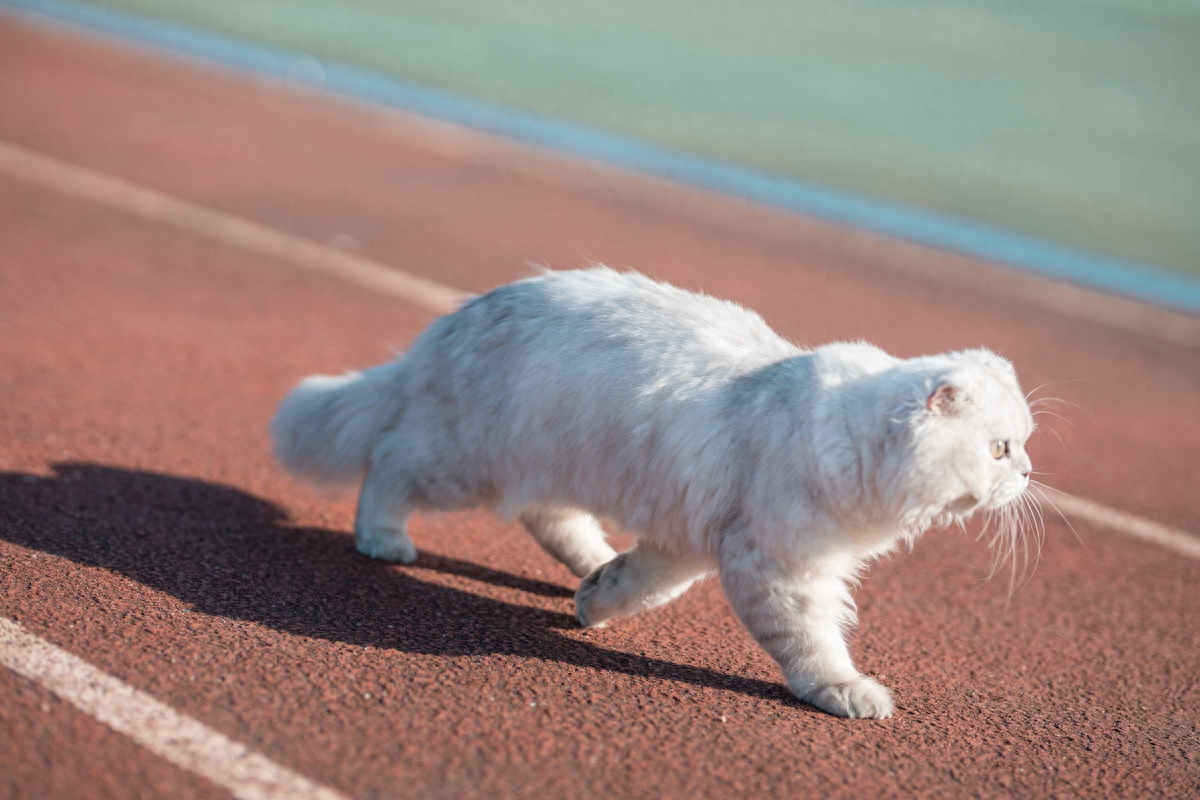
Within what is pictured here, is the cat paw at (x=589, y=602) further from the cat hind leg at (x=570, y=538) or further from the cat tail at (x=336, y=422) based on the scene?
the cat tail at (x=336, y=422)

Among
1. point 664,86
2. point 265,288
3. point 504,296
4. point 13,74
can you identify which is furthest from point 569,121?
point 504,296

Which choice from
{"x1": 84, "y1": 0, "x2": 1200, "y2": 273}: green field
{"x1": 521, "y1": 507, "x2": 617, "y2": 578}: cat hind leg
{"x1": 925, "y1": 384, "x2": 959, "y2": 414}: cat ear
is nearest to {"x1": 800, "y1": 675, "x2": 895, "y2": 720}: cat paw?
{"x1": 925, "y1": 384, "x2": 959, "y2": 414}: cat ear

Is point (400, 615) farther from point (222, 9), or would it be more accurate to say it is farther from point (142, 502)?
point (222, 9)

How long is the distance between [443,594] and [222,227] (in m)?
4.90

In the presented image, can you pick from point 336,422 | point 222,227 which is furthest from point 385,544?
point 222,227

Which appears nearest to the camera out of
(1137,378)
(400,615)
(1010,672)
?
(400,615)

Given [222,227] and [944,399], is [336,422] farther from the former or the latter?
[222,227]

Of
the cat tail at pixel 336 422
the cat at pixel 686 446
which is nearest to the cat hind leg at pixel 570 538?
the cat at pixel 686 446

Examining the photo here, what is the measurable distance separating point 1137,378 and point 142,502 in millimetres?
6246

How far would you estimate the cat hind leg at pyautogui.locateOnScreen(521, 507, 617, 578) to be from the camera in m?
4.51

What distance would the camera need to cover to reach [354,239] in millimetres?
8570

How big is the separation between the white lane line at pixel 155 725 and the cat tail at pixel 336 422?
132 centimetres

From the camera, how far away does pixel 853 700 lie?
368 cm

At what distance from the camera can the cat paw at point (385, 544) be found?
4441mm
